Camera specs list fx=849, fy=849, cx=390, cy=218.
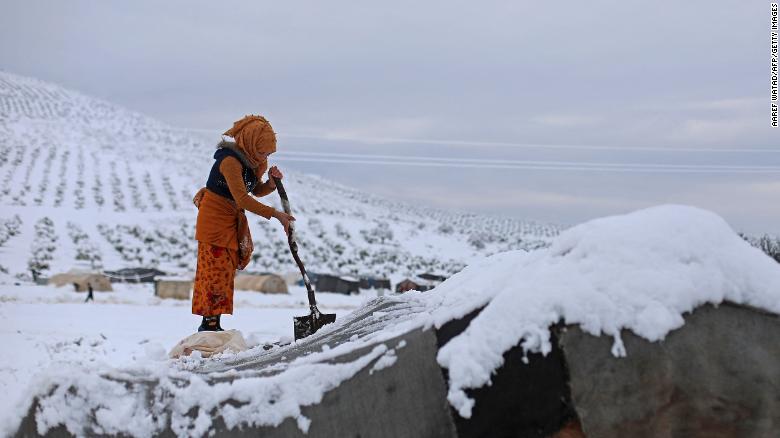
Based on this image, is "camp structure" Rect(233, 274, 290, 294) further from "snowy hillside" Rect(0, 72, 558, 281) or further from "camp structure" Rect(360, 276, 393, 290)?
"snowy hillside" Rect(0, 72, 558, 281)

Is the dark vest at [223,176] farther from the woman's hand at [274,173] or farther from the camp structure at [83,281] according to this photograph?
the camp structure at [83,281]

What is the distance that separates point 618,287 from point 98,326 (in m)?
8.26

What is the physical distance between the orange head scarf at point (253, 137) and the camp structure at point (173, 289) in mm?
10239

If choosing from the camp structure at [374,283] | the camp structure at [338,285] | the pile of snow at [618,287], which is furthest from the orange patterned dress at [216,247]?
the camp structure at [374,283]

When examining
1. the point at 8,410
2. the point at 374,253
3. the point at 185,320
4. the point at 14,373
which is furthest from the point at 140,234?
the point at 8,410

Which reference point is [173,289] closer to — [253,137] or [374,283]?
[374,283]

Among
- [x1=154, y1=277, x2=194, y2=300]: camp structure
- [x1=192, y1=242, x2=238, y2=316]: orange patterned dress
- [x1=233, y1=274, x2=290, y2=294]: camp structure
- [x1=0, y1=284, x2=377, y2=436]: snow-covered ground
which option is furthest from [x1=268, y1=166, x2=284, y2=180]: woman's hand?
[x1=233, y1=274, x2=290, y2=294]: camp structure

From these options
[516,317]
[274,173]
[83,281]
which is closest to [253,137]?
[274,173]

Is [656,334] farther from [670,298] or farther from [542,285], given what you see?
[542,285]

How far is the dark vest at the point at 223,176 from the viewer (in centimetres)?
536

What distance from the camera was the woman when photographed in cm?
535

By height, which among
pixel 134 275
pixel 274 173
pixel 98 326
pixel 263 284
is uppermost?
pixel 274 173

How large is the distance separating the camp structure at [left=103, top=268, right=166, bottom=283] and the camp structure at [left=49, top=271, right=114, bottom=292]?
5.14ft

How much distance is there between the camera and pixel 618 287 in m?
2.24
